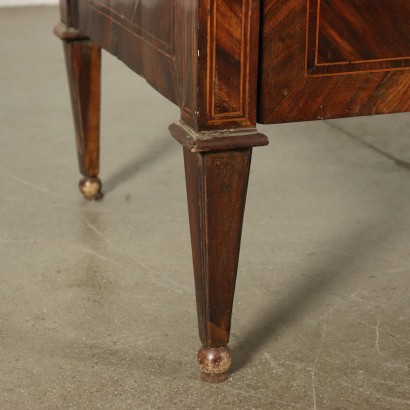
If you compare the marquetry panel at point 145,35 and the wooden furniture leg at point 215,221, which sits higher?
the marquetry panel at point 145,35

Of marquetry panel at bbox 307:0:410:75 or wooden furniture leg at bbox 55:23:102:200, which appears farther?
wooden furniture leg at bbox 55:23:102:200

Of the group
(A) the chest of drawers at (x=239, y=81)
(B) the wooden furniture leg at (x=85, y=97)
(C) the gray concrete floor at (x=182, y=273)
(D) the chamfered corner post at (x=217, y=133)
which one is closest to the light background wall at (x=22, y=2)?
(C) the gray concrete floor at (x=182, y=273)

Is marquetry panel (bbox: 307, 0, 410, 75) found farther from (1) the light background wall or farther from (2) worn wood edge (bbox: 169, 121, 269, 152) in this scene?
(1) the light background wall

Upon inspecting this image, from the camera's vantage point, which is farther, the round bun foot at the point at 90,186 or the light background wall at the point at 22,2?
the light background wall at the point at 22,2

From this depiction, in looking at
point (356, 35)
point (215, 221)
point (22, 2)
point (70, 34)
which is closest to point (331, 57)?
point (356, 35)

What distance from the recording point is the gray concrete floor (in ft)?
5.25

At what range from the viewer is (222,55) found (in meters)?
1.37

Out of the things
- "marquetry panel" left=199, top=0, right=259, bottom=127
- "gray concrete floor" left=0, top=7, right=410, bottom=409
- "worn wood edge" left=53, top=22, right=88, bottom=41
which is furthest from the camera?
"worn wood edge" left=53, top=22, right=88, bottom=41

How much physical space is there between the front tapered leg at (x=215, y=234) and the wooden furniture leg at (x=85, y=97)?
2.91 feet

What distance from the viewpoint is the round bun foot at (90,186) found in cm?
245

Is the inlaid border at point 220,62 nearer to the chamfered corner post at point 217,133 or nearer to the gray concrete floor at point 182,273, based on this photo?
the chamfered corner post at point 217,133

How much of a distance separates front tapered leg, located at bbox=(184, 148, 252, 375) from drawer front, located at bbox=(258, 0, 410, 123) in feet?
0.32

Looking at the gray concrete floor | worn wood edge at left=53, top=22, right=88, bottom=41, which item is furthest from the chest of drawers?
worn wood edge at left=53, top=22, right=88, bottom=41

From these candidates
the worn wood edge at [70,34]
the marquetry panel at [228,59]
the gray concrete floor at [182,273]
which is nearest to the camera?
the marquetry panel at [228,59]
